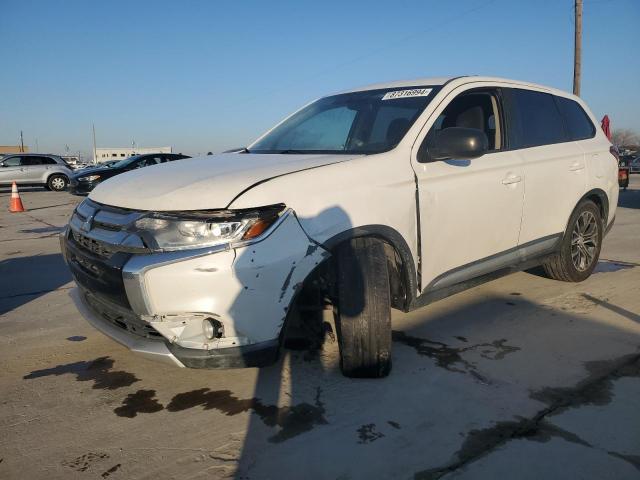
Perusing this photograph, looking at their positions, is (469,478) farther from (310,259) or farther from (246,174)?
(246,174)

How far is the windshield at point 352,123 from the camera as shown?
3.26m

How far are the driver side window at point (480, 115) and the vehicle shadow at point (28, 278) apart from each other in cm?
396

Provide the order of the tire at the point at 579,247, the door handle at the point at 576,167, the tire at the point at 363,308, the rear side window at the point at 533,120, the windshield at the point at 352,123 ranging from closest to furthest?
1. the tire at the point at 363,308
2. the windshield at the point at 352,123
3. the rear side window at the point at 533,120
4. the door handle at the point at 576,167
5. the tire at the point at 579,247

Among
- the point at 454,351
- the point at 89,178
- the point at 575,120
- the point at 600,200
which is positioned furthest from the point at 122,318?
the point at 89,178

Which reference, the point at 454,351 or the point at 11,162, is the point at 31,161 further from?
the point at 454,351

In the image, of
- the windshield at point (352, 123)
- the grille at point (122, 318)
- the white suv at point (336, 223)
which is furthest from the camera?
the windshield at point (352, 123)

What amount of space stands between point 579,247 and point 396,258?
8.00 ft

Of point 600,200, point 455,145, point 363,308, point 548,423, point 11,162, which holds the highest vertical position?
point 11,162

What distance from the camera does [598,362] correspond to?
9.76 ft

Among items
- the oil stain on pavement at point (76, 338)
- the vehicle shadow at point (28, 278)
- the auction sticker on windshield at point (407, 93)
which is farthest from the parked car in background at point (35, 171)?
the auction sticker on windshield at point (407, 93)

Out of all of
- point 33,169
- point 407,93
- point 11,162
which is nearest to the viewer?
point 407,93

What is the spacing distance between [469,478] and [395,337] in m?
1.51

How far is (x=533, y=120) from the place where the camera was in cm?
401

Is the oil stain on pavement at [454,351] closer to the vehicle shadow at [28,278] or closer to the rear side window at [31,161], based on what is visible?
the vehicle shadow at [28,278]
